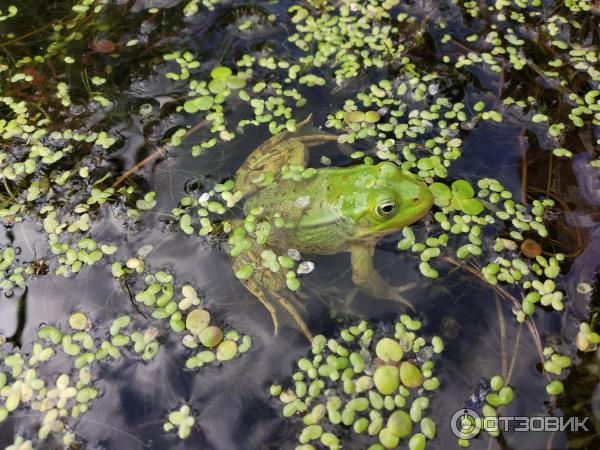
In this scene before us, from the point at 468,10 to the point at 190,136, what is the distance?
9.06 ft

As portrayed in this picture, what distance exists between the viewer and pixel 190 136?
3510mm

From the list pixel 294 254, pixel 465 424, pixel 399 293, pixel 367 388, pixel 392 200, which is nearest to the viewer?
pixel 465 424

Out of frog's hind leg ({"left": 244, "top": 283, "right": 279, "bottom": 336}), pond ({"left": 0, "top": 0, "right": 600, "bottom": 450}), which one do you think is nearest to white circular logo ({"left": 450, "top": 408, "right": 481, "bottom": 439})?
pond ({"left": 0, "top": 0, "right": 600, "bottom": 450})

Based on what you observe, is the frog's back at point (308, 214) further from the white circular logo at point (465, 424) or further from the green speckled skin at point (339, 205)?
the white circular logo at point (465, 424)

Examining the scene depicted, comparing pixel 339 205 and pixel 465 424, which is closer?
pixel 465 424

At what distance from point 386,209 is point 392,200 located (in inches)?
3.0

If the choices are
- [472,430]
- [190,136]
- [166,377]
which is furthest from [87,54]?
[472,430]

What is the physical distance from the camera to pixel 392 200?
2689mm

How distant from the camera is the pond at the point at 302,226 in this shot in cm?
247

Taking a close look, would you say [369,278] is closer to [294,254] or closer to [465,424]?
[294,254]

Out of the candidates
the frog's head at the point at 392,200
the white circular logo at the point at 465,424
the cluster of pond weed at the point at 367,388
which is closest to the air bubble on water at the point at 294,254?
the frog's head at the point at 392,200

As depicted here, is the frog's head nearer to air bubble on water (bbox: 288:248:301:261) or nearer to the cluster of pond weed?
air bubble on water (bbox: 288:248:301:261)

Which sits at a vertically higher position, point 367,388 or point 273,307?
point 273,307

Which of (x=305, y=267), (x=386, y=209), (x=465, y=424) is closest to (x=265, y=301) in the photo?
(x=305, y=267)
